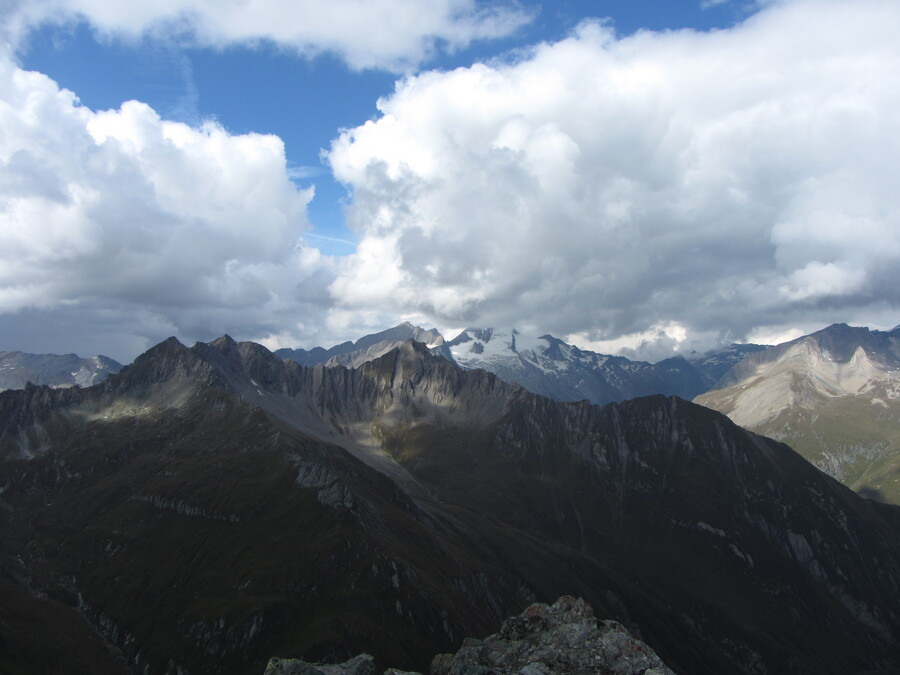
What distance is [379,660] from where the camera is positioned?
14062cm

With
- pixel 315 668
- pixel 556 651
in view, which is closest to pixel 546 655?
pixel 556 651

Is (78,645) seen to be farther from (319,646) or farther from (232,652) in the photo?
(319,646)

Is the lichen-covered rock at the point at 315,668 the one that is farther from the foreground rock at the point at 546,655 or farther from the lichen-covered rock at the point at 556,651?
the lichen-covered rock at the point at 556,651

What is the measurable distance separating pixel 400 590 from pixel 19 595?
12698 cm

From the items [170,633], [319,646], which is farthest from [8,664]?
[319,646]

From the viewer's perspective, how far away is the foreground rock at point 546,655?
4303 centimetres

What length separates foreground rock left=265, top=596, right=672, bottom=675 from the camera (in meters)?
43.0

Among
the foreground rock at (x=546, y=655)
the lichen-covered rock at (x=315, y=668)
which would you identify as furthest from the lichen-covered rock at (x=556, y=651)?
the lichen-covered rock at (x=315, y=668)

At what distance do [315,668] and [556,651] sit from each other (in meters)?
19.7

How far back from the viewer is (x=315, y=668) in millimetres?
42375

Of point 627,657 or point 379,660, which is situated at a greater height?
point 627,657

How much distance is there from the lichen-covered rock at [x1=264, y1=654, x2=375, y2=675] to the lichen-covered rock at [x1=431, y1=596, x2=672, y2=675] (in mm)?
6849

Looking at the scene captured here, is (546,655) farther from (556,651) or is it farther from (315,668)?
(315,668)

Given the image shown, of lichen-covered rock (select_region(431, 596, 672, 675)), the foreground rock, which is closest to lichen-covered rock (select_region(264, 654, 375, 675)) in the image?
the foreground rock
